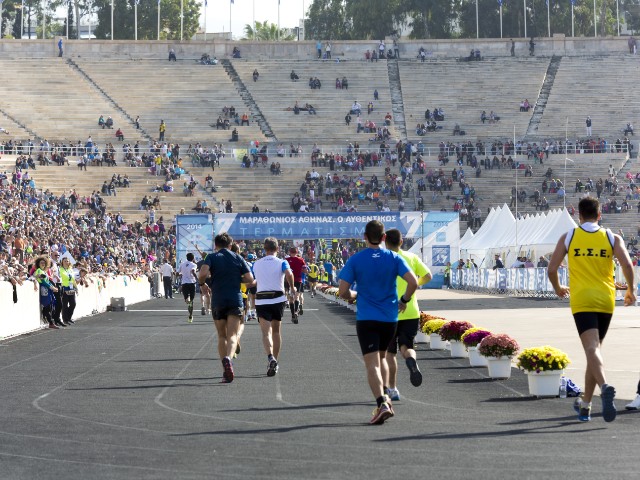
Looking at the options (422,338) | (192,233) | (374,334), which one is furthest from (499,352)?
(192,233)

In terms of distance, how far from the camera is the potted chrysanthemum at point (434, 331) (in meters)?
22.6

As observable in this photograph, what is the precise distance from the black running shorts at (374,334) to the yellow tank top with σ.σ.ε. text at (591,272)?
169cm

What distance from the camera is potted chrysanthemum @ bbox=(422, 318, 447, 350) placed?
22603 millimetres

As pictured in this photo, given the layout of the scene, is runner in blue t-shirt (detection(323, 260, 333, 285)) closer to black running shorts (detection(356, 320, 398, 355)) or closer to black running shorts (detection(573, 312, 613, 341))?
black running shorts (detection(356, 320, 398, 355))

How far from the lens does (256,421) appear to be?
1283 cm

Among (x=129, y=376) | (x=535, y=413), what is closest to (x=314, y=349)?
(x=129, y=376)

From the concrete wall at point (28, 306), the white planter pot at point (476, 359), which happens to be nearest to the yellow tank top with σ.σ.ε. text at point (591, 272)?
the white planter pot at point (476, 359)

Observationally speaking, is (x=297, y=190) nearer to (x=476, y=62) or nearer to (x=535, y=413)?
(x=476, y=62)

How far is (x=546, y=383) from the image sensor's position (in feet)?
48.9

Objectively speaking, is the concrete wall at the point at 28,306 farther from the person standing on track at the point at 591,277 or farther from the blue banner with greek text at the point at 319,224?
the blue banner with greek text at the point at 319,224

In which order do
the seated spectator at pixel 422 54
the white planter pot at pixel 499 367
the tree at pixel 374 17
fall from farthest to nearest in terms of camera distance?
the tree at pixel 374 17 → the seated spectator at pixel 422 54 → the white planter pot at pixel 499 367

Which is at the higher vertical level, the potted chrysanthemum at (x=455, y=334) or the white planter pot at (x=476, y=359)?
the potted chrysanthemum at (x=455, y=334)

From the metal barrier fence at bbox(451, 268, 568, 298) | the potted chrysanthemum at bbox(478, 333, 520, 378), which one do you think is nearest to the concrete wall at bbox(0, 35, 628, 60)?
the metal barrier fence at bbox(451, 268, 568, 298)

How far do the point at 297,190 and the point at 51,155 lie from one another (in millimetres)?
14123
